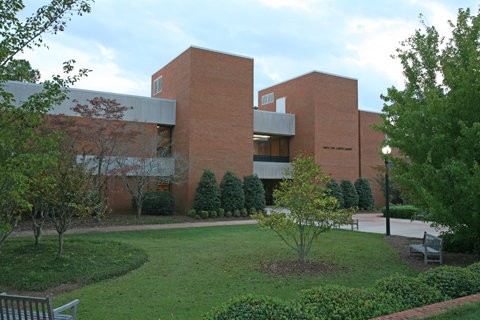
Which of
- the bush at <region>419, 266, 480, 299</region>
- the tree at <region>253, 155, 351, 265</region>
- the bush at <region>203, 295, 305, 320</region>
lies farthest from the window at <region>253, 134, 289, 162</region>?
the bush at <region>203, 295, 305, 320</region>

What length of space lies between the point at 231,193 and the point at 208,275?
15.8 meters

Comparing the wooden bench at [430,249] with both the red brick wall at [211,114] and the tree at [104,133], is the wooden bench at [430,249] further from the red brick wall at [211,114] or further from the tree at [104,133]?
the red brick wall at [211,114]

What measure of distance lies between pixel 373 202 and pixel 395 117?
22.1 m

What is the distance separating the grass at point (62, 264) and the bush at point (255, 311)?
5.09 metres

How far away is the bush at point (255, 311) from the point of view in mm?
4504

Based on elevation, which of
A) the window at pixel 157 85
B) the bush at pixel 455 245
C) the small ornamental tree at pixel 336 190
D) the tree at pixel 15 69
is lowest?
the bush at pixel 455 245

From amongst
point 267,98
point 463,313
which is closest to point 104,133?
point 463,313

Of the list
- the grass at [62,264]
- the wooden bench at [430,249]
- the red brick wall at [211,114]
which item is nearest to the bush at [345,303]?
the grass at [62,264]

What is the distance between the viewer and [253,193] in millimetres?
25922

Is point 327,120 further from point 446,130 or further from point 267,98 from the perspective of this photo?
point 446,130

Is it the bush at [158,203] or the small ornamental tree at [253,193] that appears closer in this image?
the bush at [158,203]

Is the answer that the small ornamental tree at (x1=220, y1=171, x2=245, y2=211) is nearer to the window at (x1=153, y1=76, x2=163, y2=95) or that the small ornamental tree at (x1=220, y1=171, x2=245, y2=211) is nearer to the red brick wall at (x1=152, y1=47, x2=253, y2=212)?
the red brick wall at (x1=152, y1=47, x2=253, y2=212)

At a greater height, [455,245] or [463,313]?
[463,313]

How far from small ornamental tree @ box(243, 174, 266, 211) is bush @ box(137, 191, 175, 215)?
16.9ft
